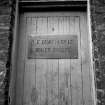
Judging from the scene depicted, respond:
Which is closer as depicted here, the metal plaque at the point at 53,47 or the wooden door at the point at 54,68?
the wooden door at the point at 54,68

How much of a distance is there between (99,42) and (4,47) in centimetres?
137

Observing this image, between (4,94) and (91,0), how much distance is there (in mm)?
1915

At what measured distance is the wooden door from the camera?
248 centimetres

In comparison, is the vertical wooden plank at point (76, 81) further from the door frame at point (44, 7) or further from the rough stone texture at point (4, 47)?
the rough stone texture at point (4, 47)

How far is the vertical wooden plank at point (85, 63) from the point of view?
245 cm

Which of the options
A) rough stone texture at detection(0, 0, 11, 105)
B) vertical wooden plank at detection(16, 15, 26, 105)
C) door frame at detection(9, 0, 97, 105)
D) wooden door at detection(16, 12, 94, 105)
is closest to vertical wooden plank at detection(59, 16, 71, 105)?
wooden door at detection(16, 12, 94, 105)

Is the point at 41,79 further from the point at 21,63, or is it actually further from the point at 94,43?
the point at 94,43

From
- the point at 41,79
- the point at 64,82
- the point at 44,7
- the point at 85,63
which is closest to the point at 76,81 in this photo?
the point at 64,82

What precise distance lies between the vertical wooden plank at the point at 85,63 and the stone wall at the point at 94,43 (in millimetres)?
291

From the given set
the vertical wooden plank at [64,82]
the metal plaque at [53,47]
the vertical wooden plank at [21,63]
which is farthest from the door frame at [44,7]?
the vertical wooden plank at [64,82]

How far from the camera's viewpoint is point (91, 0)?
102 inches

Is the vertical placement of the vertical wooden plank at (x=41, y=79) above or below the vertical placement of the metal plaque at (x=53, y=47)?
below

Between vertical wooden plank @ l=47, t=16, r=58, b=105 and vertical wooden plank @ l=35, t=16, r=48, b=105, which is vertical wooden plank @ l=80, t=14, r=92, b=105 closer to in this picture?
vertical wooden plank @ l=47, t=16, r=58, b=105

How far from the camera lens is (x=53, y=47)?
2.63m
